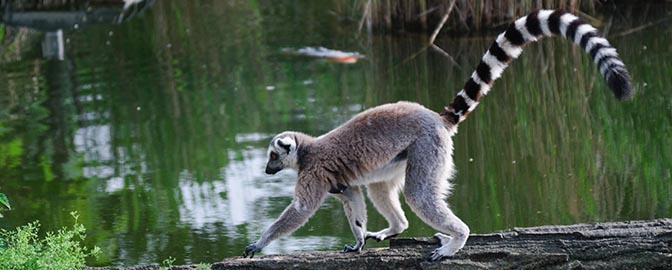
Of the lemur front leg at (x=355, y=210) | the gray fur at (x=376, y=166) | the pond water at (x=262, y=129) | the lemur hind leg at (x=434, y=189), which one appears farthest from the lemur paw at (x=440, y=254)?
the pond water at (x=262, y=129)

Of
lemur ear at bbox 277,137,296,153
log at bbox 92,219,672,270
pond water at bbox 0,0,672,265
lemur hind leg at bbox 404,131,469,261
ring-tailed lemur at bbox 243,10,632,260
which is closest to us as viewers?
log at bbox 92,219,672,270

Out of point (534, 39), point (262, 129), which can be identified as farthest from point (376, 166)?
point (262, 129)

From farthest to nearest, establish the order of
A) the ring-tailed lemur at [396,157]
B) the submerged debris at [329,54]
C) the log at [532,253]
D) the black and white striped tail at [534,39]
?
the submerged debris at [329,54]
the ring-tailed lemur at [396,157]
the black and white striped tail at [534,39]
the log at [532,253]

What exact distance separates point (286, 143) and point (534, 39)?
1.55m

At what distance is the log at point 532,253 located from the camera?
5.75m

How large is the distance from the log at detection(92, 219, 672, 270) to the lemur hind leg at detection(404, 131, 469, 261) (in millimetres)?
78

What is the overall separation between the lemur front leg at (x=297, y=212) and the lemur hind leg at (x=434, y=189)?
21.3 inches

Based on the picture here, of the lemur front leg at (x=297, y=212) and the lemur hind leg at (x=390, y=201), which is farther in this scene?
the lemur hind leg at (x=390, y=201)

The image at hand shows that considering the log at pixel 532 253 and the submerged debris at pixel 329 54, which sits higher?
the submerged debris at pixel 329 54

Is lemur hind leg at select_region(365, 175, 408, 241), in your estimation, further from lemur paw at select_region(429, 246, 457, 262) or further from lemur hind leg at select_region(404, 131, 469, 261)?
lemur paw at select_region(429, 246, 457, 262)

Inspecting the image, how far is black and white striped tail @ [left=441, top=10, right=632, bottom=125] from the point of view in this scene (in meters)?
5.91

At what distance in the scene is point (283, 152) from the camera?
6629 millimetres

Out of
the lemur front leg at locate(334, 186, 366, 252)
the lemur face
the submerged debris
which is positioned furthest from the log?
the submerged debris

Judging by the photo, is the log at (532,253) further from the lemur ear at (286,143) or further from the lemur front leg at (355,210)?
the lemur ear at (286,143)
